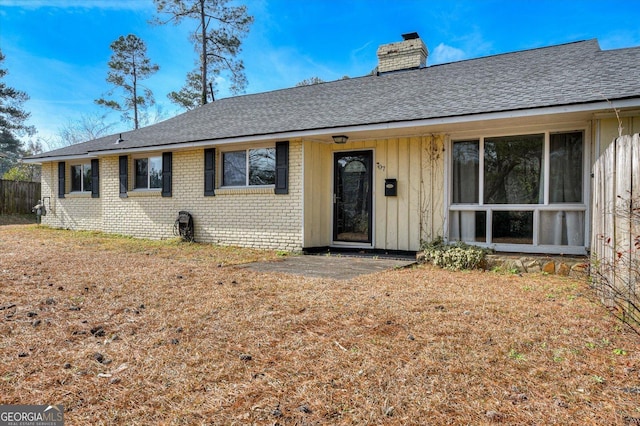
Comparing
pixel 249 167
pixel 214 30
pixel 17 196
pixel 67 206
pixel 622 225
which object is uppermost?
pixel 214 30

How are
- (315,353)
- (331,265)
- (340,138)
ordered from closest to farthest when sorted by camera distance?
(315,353)
(331,265)
(340,138)

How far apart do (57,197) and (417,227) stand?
1268 centimetres

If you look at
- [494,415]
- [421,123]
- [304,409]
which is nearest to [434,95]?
[421,123]

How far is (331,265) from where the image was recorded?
7105 millimetres

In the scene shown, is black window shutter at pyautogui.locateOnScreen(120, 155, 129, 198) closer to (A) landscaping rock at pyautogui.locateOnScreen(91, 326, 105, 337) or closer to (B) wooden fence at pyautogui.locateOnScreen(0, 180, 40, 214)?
(A) landscaping rock at pyautogui.locateOnScreen(91, 326, 105, 337)

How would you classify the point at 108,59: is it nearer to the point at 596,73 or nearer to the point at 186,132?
the point at 186,132

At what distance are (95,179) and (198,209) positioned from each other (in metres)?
4.72

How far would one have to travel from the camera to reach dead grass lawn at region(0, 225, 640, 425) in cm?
216

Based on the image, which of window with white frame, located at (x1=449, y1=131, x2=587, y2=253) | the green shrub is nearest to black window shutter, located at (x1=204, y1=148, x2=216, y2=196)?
the green shrub

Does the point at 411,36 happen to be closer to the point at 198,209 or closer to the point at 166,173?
the point at 198,209

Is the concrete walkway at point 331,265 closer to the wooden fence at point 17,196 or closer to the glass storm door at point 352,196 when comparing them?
the glass storm door at point 352,196

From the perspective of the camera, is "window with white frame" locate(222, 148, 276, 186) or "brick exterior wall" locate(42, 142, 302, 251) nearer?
"brick exterior wall" locate(42, 142, 302, 251)

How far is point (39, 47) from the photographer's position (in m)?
28.0

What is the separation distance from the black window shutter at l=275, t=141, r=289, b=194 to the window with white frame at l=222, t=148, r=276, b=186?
1.18 feet
